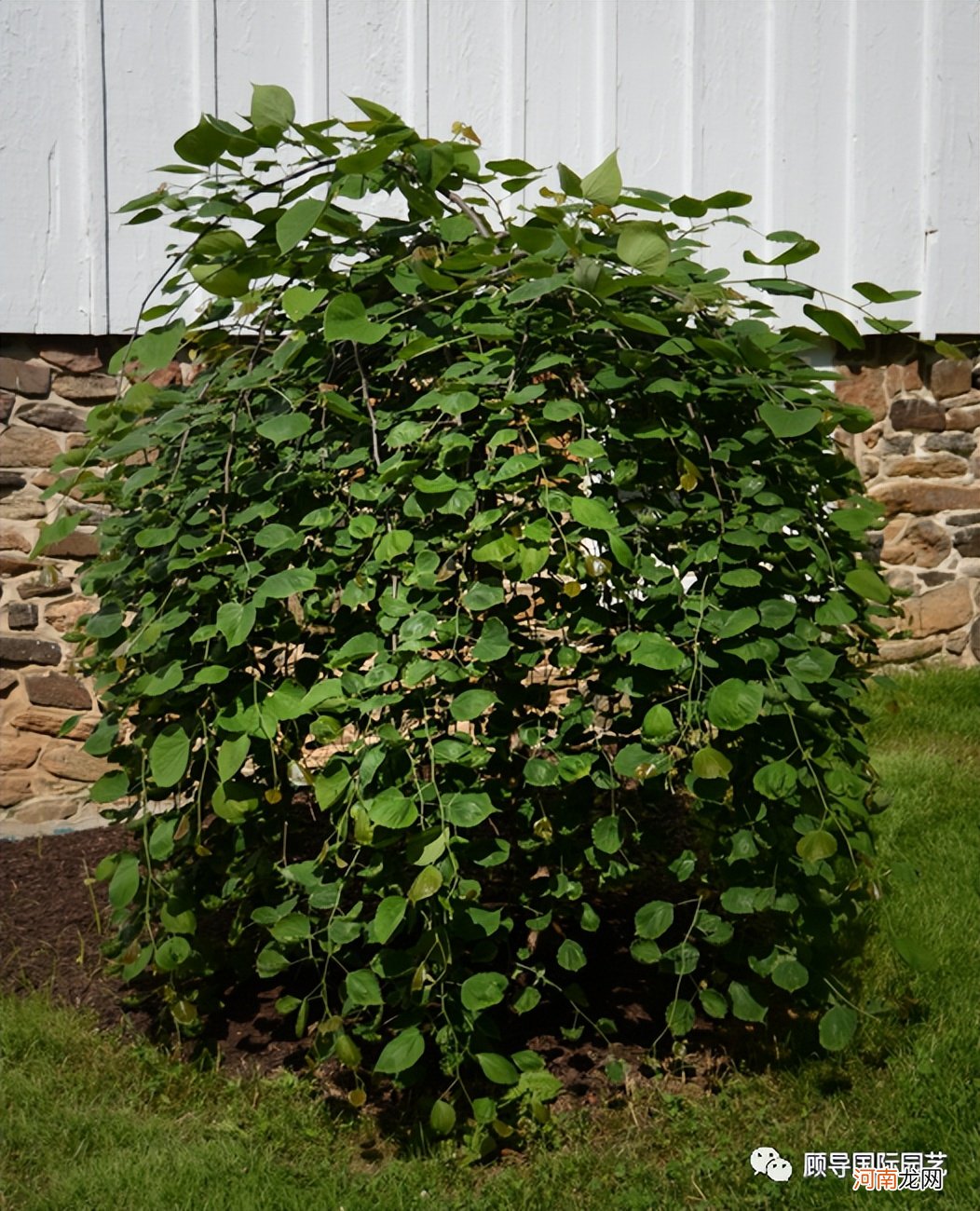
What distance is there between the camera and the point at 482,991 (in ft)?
7.21

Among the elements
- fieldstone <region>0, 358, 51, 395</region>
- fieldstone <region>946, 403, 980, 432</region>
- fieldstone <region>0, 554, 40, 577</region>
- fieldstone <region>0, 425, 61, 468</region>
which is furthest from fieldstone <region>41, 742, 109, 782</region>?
fieldstone <region>946, 403, 980, 432</region>

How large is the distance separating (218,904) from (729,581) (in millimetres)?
1211

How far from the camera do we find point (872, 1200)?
2.21m

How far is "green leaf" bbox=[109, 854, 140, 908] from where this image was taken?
2.33 meters

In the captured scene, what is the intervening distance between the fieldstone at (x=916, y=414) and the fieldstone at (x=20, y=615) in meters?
3.32

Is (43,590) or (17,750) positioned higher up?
(43,590)

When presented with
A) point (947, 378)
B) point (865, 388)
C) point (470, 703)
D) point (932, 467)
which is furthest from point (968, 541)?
point (470, 703)

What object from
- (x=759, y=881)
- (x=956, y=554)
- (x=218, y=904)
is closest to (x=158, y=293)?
(x=218, y=904)

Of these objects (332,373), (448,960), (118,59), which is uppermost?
(118,59)

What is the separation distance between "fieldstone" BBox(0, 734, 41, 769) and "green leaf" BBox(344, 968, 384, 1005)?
7.54 feet

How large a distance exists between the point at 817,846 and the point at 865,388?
350cm

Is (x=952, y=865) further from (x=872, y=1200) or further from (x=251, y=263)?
(x=251, y=263)

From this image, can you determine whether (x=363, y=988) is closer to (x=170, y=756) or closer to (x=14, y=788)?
(x=170, y=756)

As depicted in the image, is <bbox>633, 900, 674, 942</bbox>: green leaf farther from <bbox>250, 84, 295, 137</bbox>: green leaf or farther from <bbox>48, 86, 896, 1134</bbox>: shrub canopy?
<bbox>250, 84, 295, 137</bbox>: green leaf
